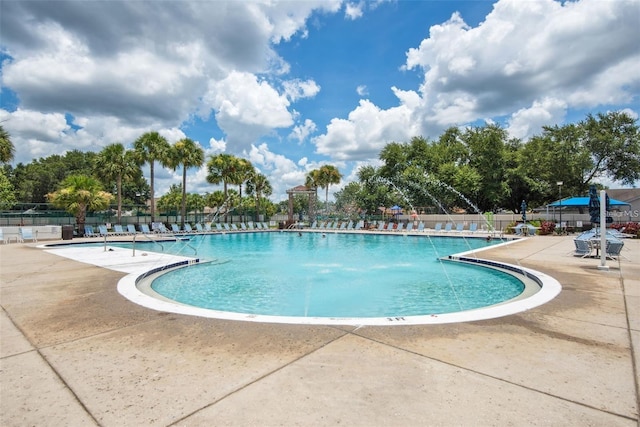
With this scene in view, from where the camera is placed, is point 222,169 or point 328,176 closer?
point 222,169

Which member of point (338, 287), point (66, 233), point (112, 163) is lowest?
point (338, 287)

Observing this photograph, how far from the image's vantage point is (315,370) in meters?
3.17

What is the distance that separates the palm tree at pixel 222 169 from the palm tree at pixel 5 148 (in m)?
15.5

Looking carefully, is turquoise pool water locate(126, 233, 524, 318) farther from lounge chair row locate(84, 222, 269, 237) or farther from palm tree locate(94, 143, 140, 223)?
palm tree locate(94, 143, 140, 223)

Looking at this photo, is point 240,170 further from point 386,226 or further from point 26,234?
point 26,234

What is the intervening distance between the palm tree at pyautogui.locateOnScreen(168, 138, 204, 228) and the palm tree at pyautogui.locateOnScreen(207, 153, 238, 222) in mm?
3199

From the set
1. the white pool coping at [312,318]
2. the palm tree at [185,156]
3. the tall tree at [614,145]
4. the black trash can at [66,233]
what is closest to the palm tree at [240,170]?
the palm tree at [185,156]

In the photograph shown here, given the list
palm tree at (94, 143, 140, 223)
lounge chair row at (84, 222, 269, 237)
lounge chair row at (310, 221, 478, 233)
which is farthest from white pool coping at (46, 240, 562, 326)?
palm tree at (94, 143, 140, 223)

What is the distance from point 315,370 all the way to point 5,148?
95.2 ft

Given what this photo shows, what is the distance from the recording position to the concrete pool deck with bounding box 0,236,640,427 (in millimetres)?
2480

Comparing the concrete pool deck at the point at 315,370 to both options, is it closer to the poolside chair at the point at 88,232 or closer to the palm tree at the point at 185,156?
the poolside chair at the point at 88,232

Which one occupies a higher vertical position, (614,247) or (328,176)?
(328,176)

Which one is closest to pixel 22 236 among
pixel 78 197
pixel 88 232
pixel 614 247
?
pixel 88 232

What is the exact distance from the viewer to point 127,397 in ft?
8.97
